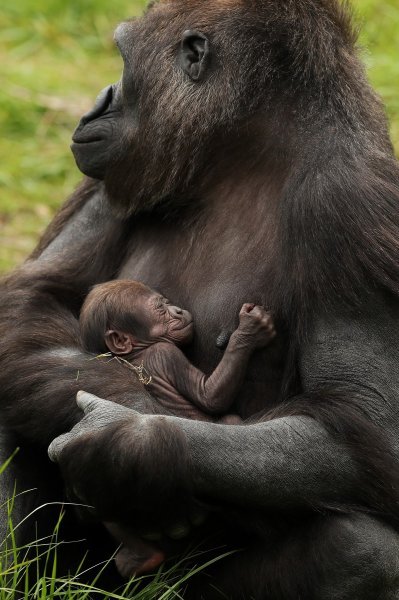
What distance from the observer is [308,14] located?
566 centimetres

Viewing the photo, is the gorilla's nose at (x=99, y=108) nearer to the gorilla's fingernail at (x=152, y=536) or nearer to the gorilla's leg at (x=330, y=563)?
the gorilla's fingernail at (x=152, y=536)

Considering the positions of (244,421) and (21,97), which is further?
(21,97)

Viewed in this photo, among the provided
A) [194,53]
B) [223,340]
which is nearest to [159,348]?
[223,340]

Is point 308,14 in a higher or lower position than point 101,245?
higher

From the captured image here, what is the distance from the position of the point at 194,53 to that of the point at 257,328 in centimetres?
122

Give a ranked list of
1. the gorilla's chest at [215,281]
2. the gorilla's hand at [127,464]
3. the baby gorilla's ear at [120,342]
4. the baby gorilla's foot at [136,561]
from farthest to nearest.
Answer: the baby gorilla's ear at [120,342], the gorilla's chest at [215,281], the baby gorilla's foot at [136,561], the gorilla's hand at [127,464]

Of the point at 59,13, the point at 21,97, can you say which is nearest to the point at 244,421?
the point at 21,97

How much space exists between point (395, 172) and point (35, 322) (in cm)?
169

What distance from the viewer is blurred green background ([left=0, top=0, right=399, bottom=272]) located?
31.9 feet

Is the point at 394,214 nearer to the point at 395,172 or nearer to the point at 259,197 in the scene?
the point at 395,172

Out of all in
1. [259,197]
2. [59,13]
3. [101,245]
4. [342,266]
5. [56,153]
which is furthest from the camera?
[59,13]

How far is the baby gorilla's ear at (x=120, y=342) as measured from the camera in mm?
5648

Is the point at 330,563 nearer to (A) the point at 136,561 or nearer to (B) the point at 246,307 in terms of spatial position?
(A) the point at 136,561

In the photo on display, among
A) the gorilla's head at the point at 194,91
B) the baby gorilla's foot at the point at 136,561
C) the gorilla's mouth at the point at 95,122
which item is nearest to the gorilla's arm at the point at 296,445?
the baby gorilla's foot at the point at 136,561
